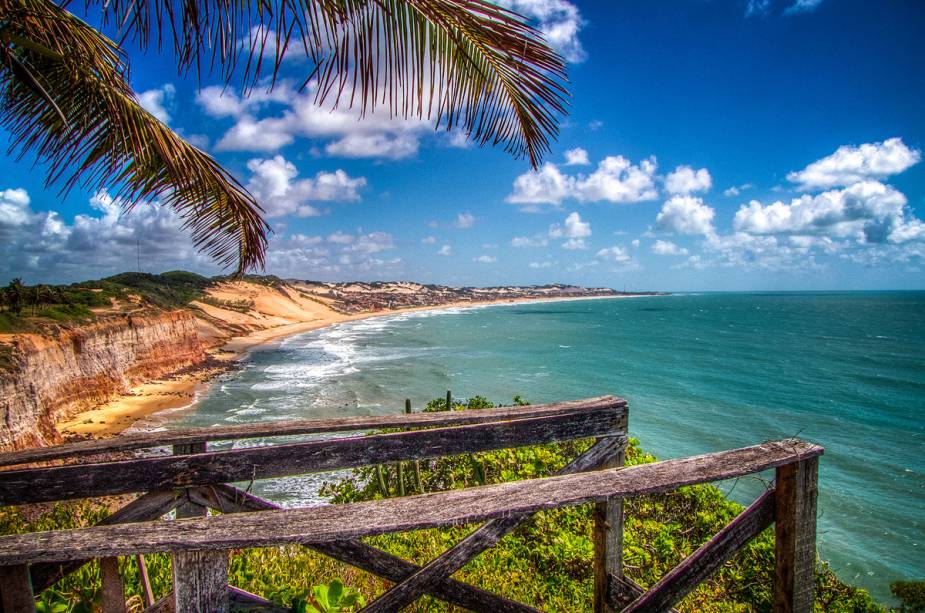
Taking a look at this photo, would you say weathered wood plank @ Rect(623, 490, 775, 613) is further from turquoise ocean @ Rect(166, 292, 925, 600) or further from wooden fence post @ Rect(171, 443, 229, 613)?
turquoise ocean @ Rect(166, 292, 925, 600)

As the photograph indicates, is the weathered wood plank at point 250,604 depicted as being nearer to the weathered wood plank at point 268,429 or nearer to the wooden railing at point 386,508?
the wooden railing at point 386,508

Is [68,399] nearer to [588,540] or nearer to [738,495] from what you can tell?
[588,540]

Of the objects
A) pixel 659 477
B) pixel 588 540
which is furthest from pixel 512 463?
pixel 659 477

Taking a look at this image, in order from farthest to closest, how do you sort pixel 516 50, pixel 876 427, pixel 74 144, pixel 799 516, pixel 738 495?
pixel 876 427 → pixel 738 495 → pixel 74 144 → pixel 516 50 → pixel 799 516

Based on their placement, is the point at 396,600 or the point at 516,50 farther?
the point at 516,50

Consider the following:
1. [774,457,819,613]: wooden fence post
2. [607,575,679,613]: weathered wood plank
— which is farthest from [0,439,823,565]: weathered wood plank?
[607,575,679,613]: weathered wood plank

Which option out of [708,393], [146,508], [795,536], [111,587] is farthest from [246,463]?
[708,393]

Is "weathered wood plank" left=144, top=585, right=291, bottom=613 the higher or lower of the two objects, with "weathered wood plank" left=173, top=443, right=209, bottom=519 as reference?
lower

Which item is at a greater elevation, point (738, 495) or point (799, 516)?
point (799, 516)

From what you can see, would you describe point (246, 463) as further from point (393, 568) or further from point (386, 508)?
point (386, 508)
